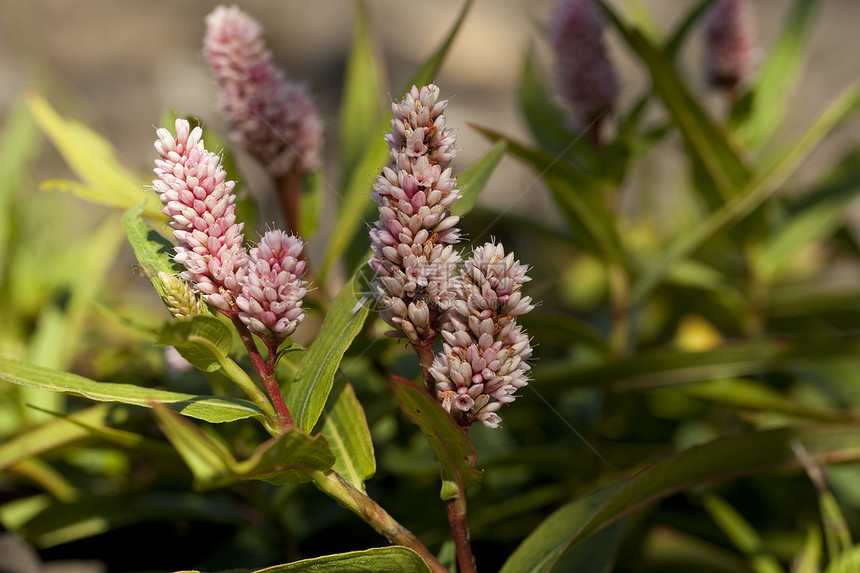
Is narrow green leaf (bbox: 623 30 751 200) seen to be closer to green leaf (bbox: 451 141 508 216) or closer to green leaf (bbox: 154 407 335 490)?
green leaf (bbox: 451 141 508 216)

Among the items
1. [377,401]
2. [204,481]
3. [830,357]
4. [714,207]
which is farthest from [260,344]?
[830,357]

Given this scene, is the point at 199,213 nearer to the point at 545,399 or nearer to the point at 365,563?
the point at 365,563

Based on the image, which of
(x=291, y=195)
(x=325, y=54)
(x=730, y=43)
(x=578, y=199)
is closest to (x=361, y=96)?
(x=291, y=195)

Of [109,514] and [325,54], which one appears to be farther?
[325,54]

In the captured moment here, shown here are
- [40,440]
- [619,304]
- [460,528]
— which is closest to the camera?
[460,528]

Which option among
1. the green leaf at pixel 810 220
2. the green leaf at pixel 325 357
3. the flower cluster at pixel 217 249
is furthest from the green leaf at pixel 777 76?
the flower cluster at pixel 217 249

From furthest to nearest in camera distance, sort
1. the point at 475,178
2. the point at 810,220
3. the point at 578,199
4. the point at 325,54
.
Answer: the point at 325,54 < the point at 810,220 < the point at 578,199 < the point at 475,178
